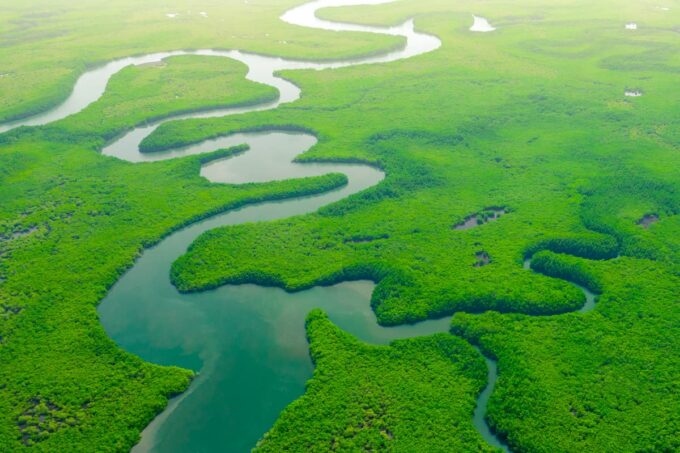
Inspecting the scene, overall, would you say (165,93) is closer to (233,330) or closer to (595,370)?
(233,330)

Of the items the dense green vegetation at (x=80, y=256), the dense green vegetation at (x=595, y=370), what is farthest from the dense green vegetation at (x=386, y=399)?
the dense green vegetation at (x=80, y=256)

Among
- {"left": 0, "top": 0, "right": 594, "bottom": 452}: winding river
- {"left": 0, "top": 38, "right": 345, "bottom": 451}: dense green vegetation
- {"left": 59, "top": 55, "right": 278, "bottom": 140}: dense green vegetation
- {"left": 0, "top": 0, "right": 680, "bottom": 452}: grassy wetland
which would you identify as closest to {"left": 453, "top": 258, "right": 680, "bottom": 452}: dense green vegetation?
{"left": 0, "top": 0, "right": 680, "bottom": 452}: grassy wetland

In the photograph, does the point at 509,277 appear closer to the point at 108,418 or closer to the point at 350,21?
the point at 108,418

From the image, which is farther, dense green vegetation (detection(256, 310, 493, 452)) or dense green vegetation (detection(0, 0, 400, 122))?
dense green vegetation (detection(0, 0, 400, 122))

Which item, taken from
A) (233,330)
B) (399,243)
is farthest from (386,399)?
(399,243)

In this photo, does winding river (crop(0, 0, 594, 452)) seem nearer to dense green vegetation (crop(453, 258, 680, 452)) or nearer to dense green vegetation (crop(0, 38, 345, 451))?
dense green vegetation (crop(0, 38, 345, 451))

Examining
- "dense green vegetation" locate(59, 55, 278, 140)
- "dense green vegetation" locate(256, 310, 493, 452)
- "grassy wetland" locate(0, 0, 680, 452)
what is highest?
"dense green vegetation" locate(59, 55, 278, 140)
